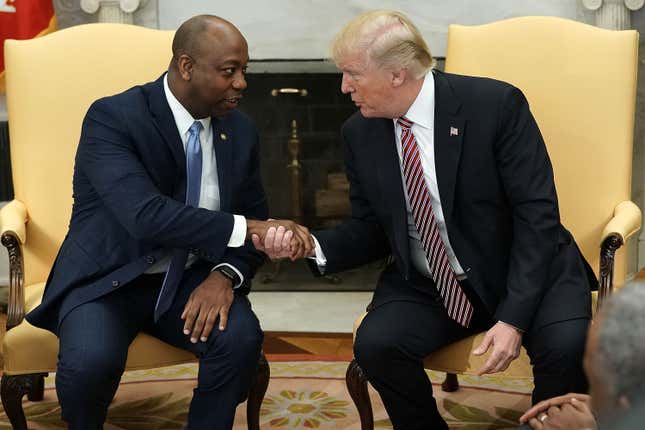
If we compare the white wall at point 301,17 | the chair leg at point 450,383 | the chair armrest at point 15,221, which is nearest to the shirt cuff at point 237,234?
the chair armrest at point 15,221

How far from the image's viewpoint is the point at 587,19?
393 cm

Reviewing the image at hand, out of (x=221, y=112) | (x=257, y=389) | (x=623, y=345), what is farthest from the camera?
(x=257, y=389)

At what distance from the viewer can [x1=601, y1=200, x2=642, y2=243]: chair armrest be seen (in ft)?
7.70

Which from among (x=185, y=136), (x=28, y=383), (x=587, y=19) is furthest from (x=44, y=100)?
(x=587, y=19)

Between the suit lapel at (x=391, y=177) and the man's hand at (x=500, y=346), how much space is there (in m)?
0.29

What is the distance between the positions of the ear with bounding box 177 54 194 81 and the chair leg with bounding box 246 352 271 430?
29.6 inches

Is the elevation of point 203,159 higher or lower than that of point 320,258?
higher

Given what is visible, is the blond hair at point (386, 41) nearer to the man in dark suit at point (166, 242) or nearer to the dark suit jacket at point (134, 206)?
the man in dark suit at point (166, 242)

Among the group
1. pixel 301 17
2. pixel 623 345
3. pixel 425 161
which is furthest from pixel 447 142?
pixel 301 17

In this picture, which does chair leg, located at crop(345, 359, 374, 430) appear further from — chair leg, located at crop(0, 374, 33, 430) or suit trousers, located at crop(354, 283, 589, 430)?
chair leg, located at crop(0, 374, 33, 430)

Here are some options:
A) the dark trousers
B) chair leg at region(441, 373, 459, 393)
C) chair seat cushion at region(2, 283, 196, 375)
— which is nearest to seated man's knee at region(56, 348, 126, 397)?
the dark trousers

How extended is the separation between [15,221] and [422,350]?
1.15 metres

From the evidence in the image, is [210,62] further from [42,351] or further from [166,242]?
[42,351]

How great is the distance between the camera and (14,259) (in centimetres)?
243
